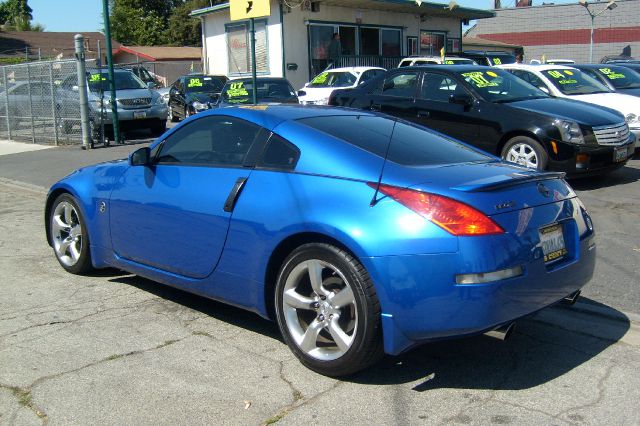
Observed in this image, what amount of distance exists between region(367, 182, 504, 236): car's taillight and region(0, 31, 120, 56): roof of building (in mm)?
50092

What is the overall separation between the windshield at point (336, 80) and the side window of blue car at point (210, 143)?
1364cm

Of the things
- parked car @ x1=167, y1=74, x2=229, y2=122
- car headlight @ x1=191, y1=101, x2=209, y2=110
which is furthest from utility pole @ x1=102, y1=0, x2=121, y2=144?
parked car @ x1=167, y1=74, x2=229, y2=122

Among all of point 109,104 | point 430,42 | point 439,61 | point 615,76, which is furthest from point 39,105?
point 430,42

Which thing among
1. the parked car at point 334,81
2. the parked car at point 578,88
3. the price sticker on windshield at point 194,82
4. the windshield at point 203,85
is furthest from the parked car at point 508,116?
the price sticker on windshield at point 194,82

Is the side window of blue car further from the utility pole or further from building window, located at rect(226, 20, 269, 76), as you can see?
building window, located at rect(226, 20, 269, 76)

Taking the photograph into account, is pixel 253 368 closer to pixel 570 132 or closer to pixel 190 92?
pixel 570 132

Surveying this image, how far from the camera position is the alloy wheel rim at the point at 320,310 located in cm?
378

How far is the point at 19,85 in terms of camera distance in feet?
59.2

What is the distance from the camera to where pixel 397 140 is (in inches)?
176

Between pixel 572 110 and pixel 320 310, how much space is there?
22.0ft

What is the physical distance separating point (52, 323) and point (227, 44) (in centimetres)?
2251

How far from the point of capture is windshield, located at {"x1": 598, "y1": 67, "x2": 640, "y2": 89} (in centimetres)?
1383

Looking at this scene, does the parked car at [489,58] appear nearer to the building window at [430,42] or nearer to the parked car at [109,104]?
the building window at [430,42]

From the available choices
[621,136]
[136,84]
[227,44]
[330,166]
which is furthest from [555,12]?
[330,166]
